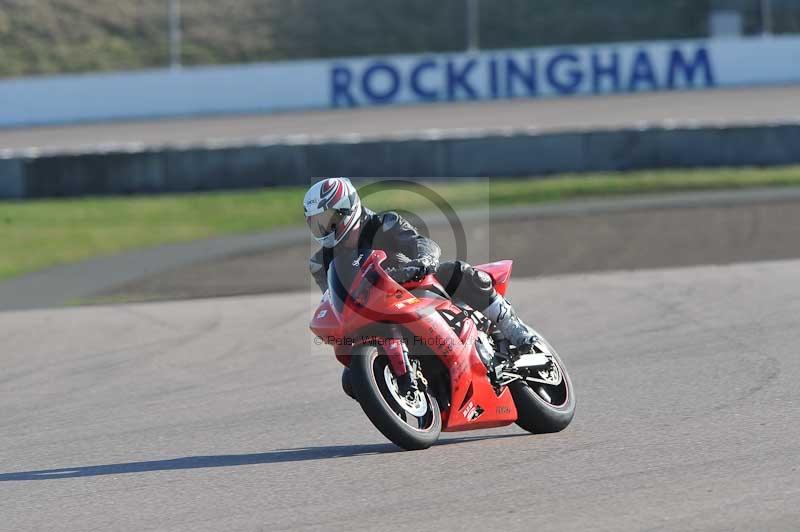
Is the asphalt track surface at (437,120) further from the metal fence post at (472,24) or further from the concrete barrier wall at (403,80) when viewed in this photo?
the metal fence post at (472,24)

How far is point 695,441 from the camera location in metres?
6.16

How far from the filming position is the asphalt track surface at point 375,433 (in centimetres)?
521

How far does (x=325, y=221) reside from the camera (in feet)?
20.1

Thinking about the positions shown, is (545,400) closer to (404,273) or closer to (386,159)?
(404,273)

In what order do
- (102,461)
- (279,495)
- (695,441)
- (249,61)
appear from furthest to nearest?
1. (249,61)
2. (102,461)
3. (695,441)
4. (279,495)

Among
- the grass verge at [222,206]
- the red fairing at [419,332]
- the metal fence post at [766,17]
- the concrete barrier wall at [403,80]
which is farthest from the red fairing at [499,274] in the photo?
the metal fence post at [766,17]

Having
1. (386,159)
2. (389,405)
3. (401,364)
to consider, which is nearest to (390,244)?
(401,364)

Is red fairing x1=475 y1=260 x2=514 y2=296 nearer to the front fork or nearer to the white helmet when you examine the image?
the front fork

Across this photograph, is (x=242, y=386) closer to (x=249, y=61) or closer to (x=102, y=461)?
(x=102, y=461)

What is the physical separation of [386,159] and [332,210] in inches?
574

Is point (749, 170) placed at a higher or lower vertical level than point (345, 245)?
lower

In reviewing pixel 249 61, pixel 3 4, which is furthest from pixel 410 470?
pixel 3 4

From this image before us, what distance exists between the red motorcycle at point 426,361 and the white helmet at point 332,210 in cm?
13

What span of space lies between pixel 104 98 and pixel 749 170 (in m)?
19.8
